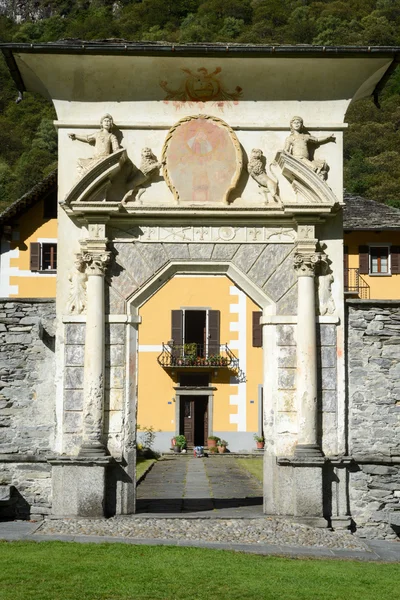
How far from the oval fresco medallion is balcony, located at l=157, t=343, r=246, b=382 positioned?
19.7 m

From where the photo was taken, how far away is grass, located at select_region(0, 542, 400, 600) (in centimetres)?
777

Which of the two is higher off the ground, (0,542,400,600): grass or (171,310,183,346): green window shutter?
(171,310,183,346): green window shutter

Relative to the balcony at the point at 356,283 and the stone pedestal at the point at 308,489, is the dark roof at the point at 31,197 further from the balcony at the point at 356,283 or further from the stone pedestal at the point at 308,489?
the stone pedestal at the point at 308,489

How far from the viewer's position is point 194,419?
3222 centimetres

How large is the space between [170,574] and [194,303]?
2436 cm

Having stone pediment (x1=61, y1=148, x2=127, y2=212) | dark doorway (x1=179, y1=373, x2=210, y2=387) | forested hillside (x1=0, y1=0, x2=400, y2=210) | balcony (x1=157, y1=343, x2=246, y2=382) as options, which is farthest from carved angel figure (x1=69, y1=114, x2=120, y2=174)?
forested hillside (x1=0, y1=0, x2=400, y2=210)

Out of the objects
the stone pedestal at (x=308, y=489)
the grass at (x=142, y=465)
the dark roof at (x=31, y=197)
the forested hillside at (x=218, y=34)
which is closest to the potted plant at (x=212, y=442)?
the grass at (x=142, y=465)

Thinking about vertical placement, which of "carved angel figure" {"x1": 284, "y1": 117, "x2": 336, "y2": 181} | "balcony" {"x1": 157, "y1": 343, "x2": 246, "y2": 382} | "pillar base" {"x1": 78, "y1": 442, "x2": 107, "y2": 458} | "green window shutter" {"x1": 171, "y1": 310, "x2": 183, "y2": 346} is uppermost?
"carved angel figure" {"x1": 284, "y1": 117, "x2": 336, "y2": 181}

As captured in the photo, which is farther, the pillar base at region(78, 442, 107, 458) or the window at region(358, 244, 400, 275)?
the window at region(358, 244, 400, 275)

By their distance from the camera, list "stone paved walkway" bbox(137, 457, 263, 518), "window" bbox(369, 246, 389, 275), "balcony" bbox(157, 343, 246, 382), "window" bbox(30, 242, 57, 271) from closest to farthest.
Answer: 1. "stone paved walkway" bbox(137, 457, 263, 518)
2. "window" bbox(30, 242, 57, 271)
3. "window" bbox(369, 246, 389, 275)
4. "balcony" bbox(157, 343, 246, 382)

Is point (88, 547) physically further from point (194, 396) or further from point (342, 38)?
point (342, 38)

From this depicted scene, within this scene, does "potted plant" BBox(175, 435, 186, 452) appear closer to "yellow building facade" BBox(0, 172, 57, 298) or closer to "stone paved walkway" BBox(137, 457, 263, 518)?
"stone paved walkway" BBox(137, 457, 263, 518)

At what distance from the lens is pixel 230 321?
107 ft

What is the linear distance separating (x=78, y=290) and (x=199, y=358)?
19.9m
